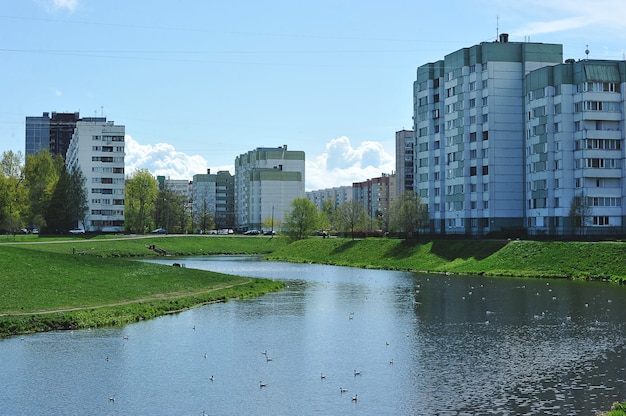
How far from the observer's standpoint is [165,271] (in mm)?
79375

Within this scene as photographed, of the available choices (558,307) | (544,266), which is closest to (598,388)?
(558,307)

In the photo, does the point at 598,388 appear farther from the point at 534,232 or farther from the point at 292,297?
the point at 534,232

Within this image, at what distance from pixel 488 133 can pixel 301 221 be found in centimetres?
5799

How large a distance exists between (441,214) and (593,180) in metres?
34.3

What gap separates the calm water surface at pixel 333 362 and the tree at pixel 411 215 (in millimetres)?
74216

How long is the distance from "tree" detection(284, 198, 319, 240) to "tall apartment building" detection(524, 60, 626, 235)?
219 ft

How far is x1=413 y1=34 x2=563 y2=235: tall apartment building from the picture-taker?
131750 millimetres

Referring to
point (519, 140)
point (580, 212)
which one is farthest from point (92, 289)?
point (519, 140)

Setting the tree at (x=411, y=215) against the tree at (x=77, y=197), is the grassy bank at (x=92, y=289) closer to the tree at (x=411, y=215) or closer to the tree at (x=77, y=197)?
the tree at (x=411, y=215)

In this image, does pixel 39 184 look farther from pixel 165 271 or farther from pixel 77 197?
pixel 165 271

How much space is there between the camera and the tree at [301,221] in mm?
175375

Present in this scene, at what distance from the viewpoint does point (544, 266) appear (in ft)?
324

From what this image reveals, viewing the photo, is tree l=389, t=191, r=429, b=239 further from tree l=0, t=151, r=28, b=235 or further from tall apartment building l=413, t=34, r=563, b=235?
tree l=0, t=151, r=28, b=235

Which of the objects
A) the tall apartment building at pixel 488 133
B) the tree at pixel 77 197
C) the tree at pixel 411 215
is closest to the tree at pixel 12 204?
the tree at pixel 77 197
